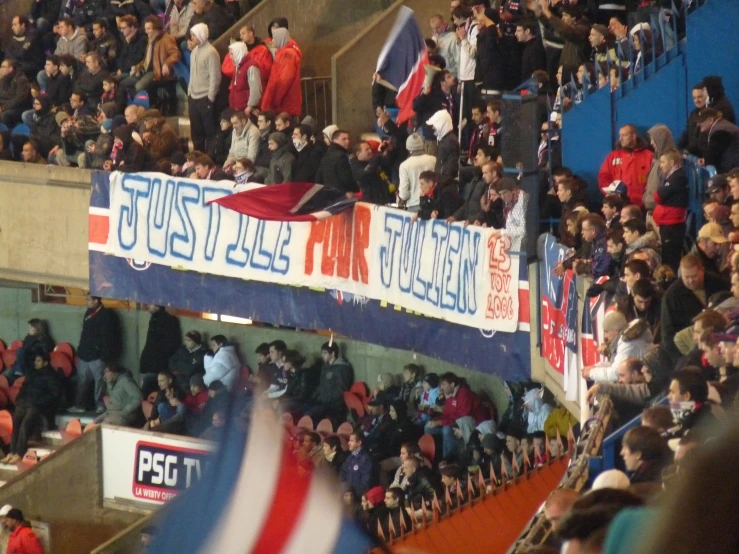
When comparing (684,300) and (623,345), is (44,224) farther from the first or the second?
(684,300)

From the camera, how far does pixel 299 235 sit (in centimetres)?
1266

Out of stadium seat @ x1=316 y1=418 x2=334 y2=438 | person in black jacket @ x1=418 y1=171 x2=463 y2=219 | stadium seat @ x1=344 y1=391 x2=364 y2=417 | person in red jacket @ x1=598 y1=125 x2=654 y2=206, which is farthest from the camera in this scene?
stadium seat @ x1=344 y1=391 x2=364 y2=417

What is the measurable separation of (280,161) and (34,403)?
5.21 meters

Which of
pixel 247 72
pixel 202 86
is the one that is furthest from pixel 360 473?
pixel 202 86

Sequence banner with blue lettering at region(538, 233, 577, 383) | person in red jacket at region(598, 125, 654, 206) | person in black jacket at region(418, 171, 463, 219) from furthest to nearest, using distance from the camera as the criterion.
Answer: person in black jacket at region(418, 171, 463, 219), person in red jacket at region(598, 125, 654, 206), banner with blue lettering at region(538, 233, 577, 383)

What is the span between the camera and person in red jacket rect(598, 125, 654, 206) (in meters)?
10.0

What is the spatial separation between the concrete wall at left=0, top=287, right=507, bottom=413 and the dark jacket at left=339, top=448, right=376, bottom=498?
1.70 meters

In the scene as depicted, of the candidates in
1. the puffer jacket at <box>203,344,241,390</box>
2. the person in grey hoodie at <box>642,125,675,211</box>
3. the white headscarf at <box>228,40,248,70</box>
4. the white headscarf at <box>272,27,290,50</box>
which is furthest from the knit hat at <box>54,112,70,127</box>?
the person in grey hoodie at <box>642,125,675,211</box>

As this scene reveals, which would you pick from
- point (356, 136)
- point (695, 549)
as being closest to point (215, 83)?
point (356, 136)

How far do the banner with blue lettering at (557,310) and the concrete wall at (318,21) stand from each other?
7010 millimetres

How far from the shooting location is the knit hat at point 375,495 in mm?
11641

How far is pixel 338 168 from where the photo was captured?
40.9 feet

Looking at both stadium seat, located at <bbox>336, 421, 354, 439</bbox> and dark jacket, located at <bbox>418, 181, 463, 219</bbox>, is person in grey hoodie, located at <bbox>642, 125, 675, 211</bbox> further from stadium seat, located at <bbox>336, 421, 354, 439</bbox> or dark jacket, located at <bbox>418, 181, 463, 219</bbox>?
stadium seat, located at <bbox>336, 421, 354, 439</bbox>

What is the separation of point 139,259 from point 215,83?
86.6 inches
